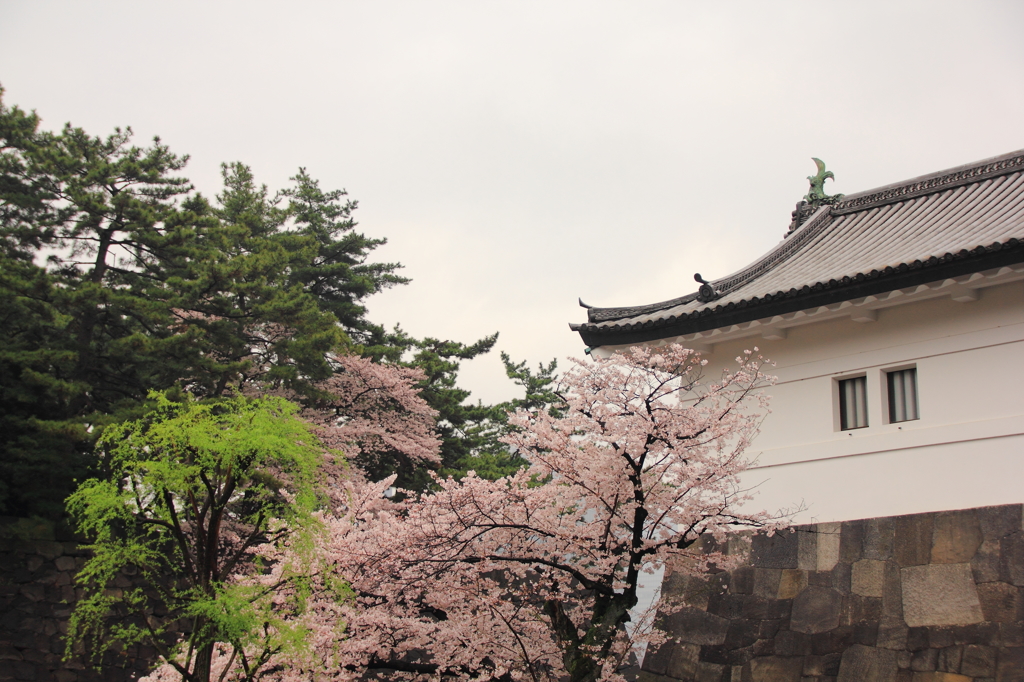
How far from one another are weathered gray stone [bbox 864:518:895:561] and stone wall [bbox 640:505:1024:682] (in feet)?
0.03

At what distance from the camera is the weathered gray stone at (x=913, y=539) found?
8.41 m

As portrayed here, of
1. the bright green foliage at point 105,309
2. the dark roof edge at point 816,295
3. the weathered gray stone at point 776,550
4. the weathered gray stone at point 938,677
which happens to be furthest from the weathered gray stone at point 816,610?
the bright green foliage at point 105,309

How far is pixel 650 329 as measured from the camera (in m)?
10.5

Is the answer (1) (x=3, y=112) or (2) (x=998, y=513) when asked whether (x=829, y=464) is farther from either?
(1) (x=3, y=112)

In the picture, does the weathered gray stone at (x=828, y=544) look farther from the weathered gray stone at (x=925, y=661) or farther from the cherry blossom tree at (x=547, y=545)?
the weathered gray stone at (x=925, y=661)

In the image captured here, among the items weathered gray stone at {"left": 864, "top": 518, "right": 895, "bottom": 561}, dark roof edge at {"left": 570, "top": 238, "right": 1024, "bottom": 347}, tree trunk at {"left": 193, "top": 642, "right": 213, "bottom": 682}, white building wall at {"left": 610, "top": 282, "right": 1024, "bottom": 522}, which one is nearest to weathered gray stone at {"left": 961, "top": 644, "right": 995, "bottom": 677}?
weathered gray stone at {"left": 864, "top": 518, "right": 895, "bottom": 561}

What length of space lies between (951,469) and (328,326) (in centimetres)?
1269

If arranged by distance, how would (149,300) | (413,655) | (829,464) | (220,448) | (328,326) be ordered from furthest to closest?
(328,326) → (149,300) → (413,655) → (829,464) → (220,448)

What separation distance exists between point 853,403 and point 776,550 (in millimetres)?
1858

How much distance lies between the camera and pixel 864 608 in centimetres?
848

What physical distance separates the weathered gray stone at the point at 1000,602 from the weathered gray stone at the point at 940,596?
6 cm

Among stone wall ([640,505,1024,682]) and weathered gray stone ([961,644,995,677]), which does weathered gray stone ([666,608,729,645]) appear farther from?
weathered gray stone ([961,644,995,677])

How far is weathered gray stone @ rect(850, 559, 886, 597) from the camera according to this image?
8.56 metres

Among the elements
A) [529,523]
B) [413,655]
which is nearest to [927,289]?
[529,523]
